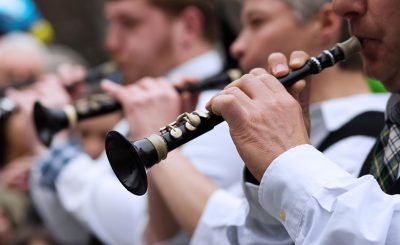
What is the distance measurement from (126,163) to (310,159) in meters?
0.50

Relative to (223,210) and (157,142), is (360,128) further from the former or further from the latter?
(157,142)

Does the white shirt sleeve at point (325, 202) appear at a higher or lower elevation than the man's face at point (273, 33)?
higher

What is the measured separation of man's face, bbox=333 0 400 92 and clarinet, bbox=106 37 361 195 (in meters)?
0.05

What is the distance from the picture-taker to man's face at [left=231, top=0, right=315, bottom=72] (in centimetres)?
285

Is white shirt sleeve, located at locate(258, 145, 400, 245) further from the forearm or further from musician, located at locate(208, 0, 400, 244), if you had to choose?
the forearm

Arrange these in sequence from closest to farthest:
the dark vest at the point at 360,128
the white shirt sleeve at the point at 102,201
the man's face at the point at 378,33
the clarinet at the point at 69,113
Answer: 1. the man's face at the point at 378,33
2. the dark vest at the point at 360,128
3. the white shirt sleeve at the point at 102,201
4. the clarinet at the point at 69,113

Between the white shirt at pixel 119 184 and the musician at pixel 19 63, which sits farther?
the musician at pixel 19 63

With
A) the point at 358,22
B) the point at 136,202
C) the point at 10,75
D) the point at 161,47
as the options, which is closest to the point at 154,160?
the point at 358,22

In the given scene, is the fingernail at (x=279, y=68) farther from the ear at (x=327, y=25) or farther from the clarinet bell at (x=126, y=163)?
the ear at (x=327, y=25)

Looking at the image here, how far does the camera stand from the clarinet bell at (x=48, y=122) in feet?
11.6

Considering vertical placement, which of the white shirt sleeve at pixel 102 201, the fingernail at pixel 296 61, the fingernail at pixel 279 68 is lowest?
the white shirt sleeve at pixel 102 201

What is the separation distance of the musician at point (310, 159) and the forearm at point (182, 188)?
0.62 meters

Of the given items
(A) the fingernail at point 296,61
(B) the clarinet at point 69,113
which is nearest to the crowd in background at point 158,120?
(B) the clarinet at point 69,113

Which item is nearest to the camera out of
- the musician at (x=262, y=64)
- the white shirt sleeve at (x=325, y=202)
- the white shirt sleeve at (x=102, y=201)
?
the white shirt sleeve at (x=325, y=202)
